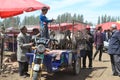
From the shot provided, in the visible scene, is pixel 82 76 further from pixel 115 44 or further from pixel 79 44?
pixel 79 44

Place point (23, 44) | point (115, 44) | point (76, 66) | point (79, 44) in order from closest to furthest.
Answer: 1. point (23, 44)
2. point (76, 66)
3. point (115, 44)
4. point (79, 44)

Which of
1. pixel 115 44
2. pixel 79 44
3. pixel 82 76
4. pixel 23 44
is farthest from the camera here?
pixel 79 44

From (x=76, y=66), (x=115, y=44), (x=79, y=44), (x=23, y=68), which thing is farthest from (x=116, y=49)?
(x=23, y=68)

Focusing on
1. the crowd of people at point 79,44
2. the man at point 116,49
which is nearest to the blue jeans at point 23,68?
the crowd of people at point 79,44

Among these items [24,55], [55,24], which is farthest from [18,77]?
[55,24]

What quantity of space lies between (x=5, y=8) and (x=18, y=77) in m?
2.42

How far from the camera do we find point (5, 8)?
11.2m

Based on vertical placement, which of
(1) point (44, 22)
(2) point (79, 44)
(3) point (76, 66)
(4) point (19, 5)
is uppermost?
(4) point (19, 5)

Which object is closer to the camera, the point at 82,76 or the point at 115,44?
the point at 82,76

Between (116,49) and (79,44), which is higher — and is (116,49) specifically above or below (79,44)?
below

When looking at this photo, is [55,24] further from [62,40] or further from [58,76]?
[58,76]

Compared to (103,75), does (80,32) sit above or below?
above

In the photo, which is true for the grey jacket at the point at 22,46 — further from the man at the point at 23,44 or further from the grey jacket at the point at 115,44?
the grey jacket at the point at 115,44

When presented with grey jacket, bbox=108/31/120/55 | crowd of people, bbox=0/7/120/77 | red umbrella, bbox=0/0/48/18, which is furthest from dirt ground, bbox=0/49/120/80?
red umbrella, bbox=0/0/48/18
